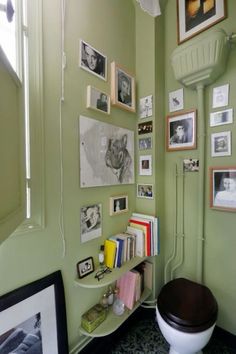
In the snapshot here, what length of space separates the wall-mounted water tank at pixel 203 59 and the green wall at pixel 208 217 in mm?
107

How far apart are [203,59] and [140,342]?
217 centimetres

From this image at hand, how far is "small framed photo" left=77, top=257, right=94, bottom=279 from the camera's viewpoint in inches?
49.5

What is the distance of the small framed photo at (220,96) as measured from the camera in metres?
1.40

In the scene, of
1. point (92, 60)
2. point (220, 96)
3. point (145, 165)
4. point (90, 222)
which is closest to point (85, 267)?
point (90, 222)

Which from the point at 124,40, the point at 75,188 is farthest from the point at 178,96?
the point at 75,188

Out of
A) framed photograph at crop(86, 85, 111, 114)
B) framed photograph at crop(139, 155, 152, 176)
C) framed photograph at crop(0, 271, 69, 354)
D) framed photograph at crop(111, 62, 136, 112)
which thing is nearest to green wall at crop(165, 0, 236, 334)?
framed photograph at crop(139, 155, 152, 176)

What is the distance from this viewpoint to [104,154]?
1.46 metres

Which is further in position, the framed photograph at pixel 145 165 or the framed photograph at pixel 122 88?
the framed photograph at pixel 145 165

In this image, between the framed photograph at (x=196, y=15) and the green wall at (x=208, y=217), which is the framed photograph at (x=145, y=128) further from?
the framed photograph at (x=196, y=15)

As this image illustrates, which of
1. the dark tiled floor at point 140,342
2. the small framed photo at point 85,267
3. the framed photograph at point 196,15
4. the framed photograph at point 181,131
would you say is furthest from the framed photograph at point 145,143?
the dark tiled floor at point 140,342

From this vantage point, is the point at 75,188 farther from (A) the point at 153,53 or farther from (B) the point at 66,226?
(A) the point at 153,53

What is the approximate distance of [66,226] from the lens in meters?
1.20

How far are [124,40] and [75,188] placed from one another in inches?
55.1

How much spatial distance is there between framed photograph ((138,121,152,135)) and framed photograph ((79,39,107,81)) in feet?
1.70
